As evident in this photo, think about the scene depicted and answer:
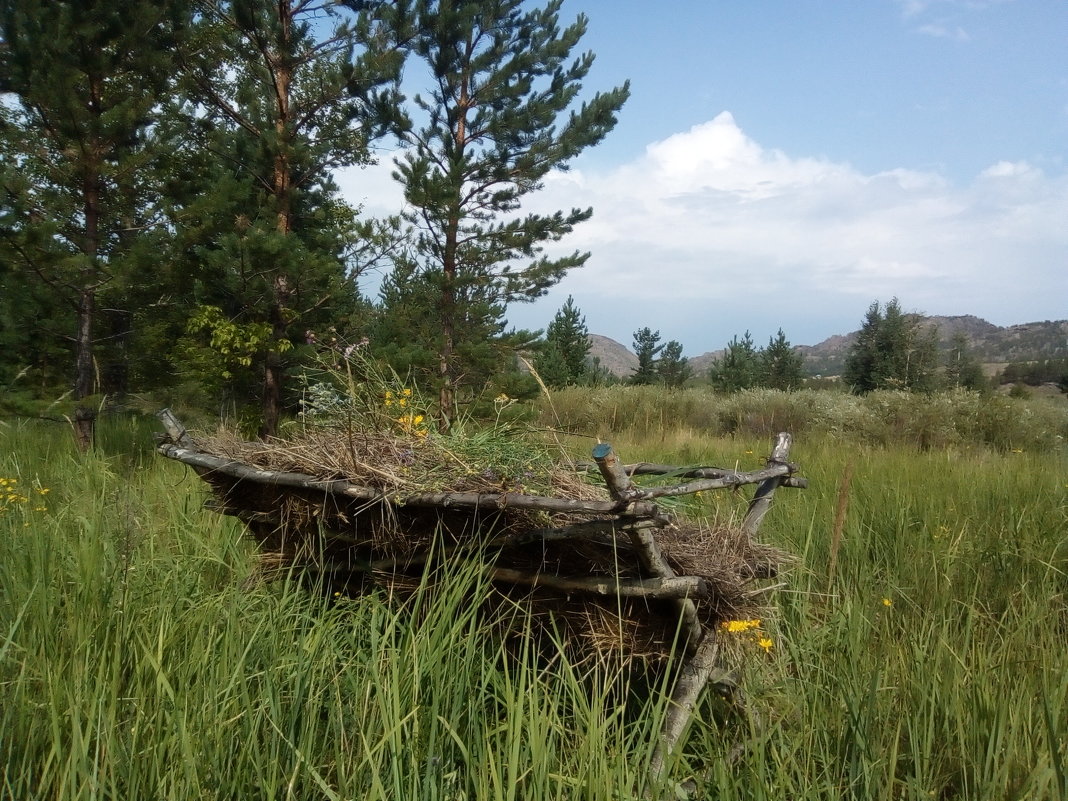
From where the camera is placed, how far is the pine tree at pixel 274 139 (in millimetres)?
8164

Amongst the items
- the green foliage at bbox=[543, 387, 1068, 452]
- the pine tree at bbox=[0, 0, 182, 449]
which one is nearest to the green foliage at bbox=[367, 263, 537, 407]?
the green foliage at bbox=[543, 387, 1068, 452]

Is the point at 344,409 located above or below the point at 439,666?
above

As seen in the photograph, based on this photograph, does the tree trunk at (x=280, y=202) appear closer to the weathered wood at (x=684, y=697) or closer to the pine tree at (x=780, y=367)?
the weathered wood at (x=684, y=697)

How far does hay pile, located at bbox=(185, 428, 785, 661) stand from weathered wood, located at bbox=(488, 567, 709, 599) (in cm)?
4

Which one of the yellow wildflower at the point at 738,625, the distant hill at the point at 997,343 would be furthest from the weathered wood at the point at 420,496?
the distant hill at the point at 997,343

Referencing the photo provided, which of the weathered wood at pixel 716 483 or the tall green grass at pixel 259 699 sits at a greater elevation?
the weathered wood at pixel 716 483

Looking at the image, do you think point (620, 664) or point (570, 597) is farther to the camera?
point (570, 597)

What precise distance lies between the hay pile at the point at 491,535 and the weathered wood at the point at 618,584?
0.12 feet

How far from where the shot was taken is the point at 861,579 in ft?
10.4

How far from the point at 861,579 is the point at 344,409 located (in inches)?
96.0

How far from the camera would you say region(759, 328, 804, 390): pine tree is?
29.5 metres

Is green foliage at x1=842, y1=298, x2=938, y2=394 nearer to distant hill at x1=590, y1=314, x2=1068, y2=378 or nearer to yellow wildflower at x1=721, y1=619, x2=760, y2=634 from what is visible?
yellow wildflower at x1=721, y1=619, x2=760, y2=634

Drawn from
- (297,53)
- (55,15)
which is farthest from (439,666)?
(297,53)

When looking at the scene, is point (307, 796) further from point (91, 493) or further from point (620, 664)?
point (91, 493)
